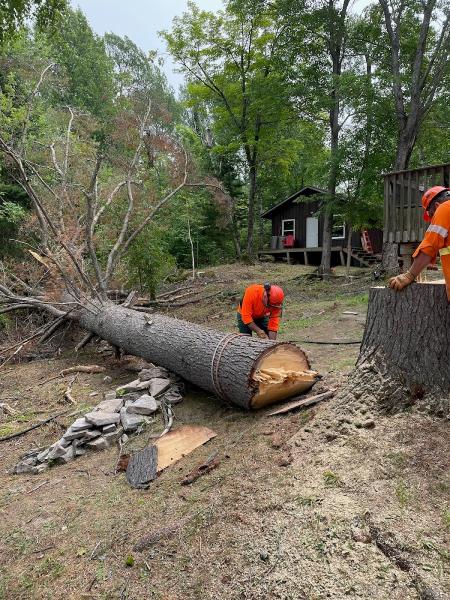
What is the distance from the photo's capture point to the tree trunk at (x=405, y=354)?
2.75 meters

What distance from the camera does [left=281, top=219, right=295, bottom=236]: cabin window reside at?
2556cm

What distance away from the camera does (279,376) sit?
3.96m

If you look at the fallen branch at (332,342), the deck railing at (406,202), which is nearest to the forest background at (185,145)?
the deck railing at (406,202)

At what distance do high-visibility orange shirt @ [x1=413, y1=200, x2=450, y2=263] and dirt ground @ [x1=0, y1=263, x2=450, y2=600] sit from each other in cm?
113

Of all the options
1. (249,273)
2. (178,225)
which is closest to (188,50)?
(178,225)

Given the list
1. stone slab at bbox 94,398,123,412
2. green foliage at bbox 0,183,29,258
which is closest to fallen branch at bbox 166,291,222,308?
green foliage at bbox 0,183,29,258

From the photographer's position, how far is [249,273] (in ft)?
58.4

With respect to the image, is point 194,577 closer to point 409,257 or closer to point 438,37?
point 409,257

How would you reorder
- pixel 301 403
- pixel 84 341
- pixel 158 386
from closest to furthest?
pixel 301 403, pixel 158 386, pixel 84 341

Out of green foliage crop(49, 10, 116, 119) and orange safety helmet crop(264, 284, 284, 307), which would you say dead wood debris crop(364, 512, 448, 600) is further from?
green foliage crop(49, 10, 116, 119)

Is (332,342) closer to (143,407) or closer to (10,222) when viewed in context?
(143,407)

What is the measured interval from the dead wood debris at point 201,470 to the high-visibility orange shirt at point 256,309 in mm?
2167

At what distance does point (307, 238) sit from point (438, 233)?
73.8 ft

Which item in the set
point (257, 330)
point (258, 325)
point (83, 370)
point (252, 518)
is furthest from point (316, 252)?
point (252, 518)
